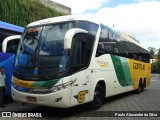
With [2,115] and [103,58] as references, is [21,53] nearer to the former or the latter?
[2,115]

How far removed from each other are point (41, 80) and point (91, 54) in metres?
2.25

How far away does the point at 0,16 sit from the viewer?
56.2 feet

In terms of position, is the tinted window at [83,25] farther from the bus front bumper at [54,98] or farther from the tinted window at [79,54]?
the bus front bumper at [54,98]

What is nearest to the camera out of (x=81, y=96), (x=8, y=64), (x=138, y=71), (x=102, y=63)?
(x=81, y=96)

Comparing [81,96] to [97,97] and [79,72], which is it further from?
[97,97]

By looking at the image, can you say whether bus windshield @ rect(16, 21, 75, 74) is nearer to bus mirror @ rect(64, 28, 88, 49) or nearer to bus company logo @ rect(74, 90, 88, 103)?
bus mirror @ rect(64, 28, 88, 49)

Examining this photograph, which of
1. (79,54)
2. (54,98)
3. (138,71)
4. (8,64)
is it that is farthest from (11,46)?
(138,71)

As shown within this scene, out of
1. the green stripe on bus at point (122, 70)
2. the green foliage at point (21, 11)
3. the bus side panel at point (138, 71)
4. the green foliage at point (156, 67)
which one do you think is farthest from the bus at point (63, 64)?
the green foliage at point (156, 67)

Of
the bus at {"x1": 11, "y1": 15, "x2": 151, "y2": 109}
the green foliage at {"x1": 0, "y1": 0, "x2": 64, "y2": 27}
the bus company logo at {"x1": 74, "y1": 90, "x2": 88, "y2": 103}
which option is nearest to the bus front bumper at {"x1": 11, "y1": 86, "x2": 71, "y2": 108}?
the bus at {"x1": 11, "y1": 15, "x2": 151, "y2": 109}

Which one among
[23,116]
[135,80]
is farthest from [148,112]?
[135,80]

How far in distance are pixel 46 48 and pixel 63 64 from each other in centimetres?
86

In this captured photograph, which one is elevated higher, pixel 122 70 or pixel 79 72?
pixel 79 72

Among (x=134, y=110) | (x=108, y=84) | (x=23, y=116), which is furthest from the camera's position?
(x=108, y=84)

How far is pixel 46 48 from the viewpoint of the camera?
9.31 metres
